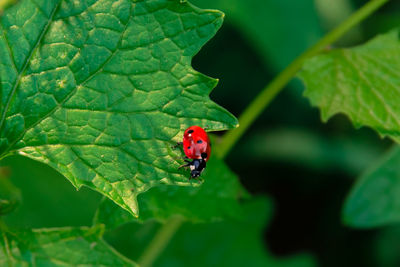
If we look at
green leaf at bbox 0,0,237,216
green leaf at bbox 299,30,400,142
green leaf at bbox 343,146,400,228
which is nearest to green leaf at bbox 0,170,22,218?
green leaf at bbox 0,0,237,216

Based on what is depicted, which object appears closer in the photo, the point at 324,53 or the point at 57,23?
the point at 57,23

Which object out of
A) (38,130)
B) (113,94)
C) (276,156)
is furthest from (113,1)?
(276,156)

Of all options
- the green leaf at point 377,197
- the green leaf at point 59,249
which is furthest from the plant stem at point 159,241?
the green leaf at point 377,197

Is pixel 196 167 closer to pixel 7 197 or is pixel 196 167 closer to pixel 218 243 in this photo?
pixel 7 197

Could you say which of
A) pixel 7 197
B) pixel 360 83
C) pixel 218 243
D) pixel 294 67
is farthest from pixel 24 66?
pixel 218 243

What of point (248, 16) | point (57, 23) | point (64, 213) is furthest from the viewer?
point (248, 16)

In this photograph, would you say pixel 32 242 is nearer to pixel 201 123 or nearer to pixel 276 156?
pixel 201 123

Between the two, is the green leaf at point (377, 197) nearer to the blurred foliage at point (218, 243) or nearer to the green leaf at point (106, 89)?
the blurred foliage at point (218, 243)

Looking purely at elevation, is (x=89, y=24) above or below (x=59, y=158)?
above
